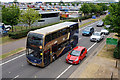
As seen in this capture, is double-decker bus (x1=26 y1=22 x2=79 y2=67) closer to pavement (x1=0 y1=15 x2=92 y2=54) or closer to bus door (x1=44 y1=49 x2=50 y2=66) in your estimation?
bus door (x1=44 y1=49 x2=50 y2=66)

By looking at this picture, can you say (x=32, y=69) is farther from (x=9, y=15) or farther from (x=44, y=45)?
(x=9, y=15)

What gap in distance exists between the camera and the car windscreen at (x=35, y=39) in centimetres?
1372

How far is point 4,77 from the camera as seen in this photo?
41.7 ft

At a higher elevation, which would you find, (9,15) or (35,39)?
(9,15)

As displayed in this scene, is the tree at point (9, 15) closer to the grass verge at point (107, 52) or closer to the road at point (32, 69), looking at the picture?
the road at point (32, 69)

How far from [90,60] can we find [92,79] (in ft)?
15.1

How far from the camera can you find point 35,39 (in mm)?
13953

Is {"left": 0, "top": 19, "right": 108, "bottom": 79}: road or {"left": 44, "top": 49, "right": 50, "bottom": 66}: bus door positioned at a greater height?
{"left": 44, "top": 49, "right": 50, "bottom": 66}: bus door

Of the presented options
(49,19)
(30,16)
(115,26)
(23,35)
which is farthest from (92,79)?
(49,19)

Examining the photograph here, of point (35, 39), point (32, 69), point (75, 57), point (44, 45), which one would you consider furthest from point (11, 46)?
point (75, 57)

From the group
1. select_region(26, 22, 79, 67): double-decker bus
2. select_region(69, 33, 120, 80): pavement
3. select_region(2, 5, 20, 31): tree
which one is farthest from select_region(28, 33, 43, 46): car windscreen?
select_region(2, 5, 20, 31): tree

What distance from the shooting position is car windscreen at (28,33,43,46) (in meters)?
13.7

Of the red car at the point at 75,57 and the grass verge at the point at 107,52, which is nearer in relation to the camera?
the red car at the point at 75,57

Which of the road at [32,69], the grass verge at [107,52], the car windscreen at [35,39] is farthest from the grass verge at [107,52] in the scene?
the car windscreen at [35,39]
